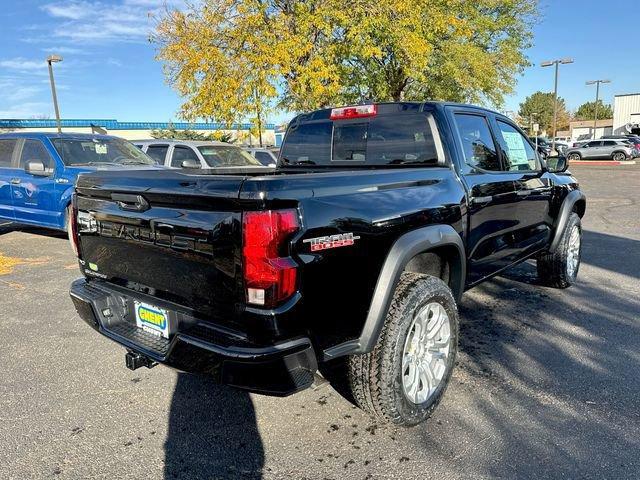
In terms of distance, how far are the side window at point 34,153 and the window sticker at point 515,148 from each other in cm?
671

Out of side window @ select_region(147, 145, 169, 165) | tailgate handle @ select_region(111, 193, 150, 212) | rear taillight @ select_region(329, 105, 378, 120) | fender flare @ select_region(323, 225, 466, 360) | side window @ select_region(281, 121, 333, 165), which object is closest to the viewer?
fender flare @ select_region(323, 225, 466, 360)

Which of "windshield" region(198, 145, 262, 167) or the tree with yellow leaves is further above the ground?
the tree with yellow leaves

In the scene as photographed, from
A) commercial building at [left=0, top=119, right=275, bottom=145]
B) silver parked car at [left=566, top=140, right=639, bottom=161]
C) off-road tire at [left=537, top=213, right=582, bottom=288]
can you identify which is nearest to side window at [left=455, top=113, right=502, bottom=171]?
off-road tire at [left=537, top=213, right=582, bottom=288]

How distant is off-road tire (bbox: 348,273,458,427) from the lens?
266 centimetres

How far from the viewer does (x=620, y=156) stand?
115ft

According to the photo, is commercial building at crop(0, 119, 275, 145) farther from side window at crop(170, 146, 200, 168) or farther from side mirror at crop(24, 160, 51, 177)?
side mirror at crop(24, 160, 51, 177)

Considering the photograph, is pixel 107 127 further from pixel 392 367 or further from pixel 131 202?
pixel 392 367

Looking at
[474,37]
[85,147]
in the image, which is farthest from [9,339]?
[474,37]

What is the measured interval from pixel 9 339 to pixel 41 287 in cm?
169

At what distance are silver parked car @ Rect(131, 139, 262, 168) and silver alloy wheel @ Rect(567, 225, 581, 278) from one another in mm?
6641

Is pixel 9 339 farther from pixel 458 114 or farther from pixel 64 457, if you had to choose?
pixel 458 114

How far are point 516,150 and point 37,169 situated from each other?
6810mm

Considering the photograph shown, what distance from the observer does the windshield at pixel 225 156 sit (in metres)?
10.7

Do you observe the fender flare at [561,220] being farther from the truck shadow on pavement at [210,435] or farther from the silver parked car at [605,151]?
the silver parked car at [605,151]
